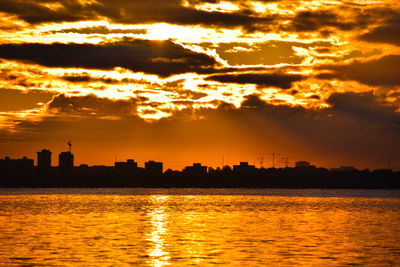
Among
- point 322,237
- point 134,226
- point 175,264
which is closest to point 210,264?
point 175,264

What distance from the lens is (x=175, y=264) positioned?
6034cm

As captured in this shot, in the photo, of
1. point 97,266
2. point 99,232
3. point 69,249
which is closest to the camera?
point 97,266

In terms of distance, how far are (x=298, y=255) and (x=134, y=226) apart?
43184 millimetres

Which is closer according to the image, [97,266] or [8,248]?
[97,266]

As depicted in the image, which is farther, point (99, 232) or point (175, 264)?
point (99, 232)

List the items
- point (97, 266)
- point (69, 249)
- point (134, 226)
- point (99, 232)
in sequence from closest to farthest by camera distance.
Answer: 1. point (97, 266)
2. point (69, 249)
3. point (99, 232)
4. point (134, 226)

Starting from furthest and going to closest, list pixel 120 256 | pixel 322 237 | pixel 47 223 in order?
1. pixel 47 223
2. pixel 322 237
3. pixel 120 256

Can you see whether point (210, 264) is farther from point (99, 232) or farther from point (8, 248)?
point (99, 232)

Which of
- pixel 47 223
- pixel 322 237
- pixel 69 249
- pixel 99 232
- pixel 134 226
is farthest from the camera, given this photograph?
pixel 47 223

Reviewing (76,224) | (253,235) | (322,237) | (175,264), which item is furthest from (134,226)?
(175,264)

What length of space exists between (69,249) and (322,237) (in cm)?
3370

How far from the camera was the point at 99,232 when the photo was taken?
9331cm

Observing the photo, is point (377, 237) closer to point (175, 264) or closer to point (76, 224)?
point (175, 264)

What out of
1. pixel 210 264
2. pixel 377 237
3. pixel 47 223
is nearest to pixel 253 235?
pixel 377 237
